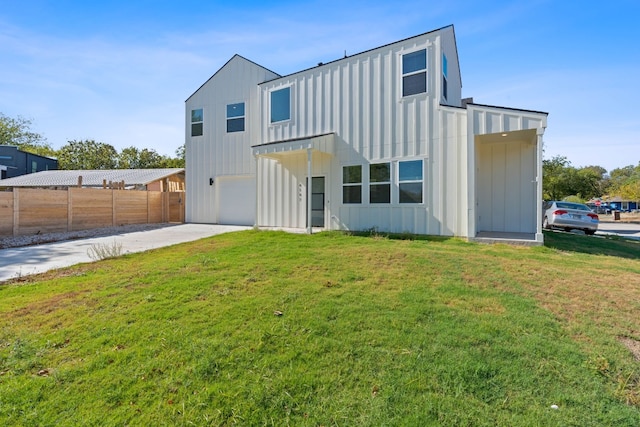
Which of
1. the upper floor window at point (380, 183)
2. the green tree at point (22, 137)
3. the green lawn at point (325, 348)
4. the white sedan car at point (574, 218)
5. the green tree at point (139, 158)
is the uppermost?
the green tree at point (22, 137)

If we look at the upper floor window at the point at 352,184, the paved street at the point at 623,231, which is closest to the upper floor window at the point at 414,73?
the upper floor window at the point at 352,184

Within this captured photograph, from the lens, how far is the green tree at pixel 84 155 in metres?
40.2

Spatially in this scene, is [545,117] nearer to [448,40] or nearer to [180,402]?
[448,40]

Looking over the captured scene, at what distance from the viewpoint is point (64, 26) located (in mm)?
8648

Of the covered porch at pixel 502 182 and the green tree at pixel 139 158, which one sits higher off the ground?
the green tree at pixel 139 158

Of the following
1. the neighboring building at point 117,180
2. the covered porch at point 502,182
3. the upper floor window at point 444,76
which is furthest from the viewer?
the neighboring building at point 117,180

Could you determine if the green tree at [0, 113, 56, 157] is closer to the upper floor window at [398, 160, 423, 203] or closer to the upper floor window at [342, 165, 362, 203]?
the upper floor window at [342, 165, 362, 203]

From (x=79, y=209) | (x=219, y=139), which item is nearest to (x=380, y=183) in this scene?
(x=219, y=139)

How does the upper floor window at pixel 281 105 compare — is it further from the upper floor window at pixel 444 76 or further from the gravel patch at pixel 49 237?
the gravel patch at pixel 49 237

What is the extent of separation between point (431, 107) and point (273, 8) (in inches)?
206

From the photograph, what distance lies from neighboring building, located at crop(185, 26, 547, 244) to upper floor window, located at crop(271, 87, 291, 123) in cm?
4

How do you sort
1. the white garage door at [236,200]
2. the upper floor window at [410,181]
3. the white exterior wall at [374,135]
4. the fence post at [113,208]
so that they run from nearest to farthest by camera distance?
the white exterior wall at [374,135], the upper floor window at [410,181], the white garage door at [236,200], the fence post at [113,208]

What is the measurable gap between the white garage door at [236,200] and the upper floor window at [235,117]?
7.46 feet

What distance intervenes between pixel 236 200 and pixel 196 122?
14.8ft
